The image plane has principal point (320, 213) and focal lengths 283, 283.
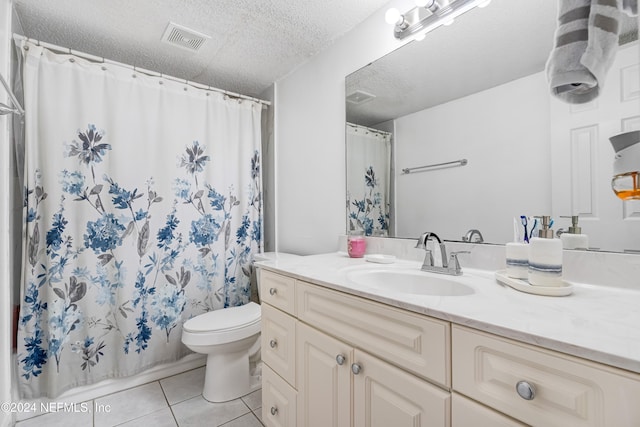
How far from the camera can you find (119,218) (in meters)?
1.71

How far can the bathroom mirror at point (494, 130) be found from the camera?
0.84 m

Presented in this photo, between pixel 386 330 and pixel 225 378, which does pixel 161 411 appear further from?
pixel 386 330

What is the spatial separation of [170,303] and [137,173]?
0.86 metres

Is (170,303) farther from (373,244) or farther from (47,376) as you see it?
(373,244)

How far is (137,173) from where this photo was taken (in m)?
1.78

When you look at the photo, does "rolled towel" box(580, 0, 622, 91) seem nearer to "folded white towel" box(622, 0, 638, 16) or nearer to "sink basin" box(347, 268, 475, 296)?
"folded white towel" box(622, 0, 638, 16)

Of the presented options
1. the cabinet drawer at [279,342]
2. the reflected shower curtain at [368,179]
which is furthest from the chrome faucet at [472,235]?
the cabinet drawer at [279,342]

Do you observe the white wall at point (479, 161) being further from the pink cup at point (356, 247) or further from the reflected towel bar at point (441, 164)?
the pink cup at point (356, 247)

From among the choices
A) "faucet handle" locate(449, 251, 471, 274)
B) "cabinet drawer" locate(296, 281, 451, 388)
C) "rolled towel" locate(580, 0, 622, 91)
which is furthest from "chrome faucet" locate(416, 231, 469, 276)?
"rolled towel" locate(580, 0, 622, 91)

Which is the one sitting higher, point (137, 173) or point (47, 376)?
point (137, 173)

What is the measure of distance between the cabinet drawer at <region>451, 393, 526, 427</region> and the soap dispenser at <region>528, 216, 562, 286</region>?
0.37m

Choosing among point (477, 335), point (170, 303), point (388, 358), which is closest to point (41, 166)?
point (170, 303)

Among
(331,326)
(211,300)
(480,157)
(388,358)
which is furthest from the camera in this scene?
(211,300)

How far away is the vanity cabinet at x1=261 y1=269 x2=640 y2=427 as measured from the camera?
1.57ft
